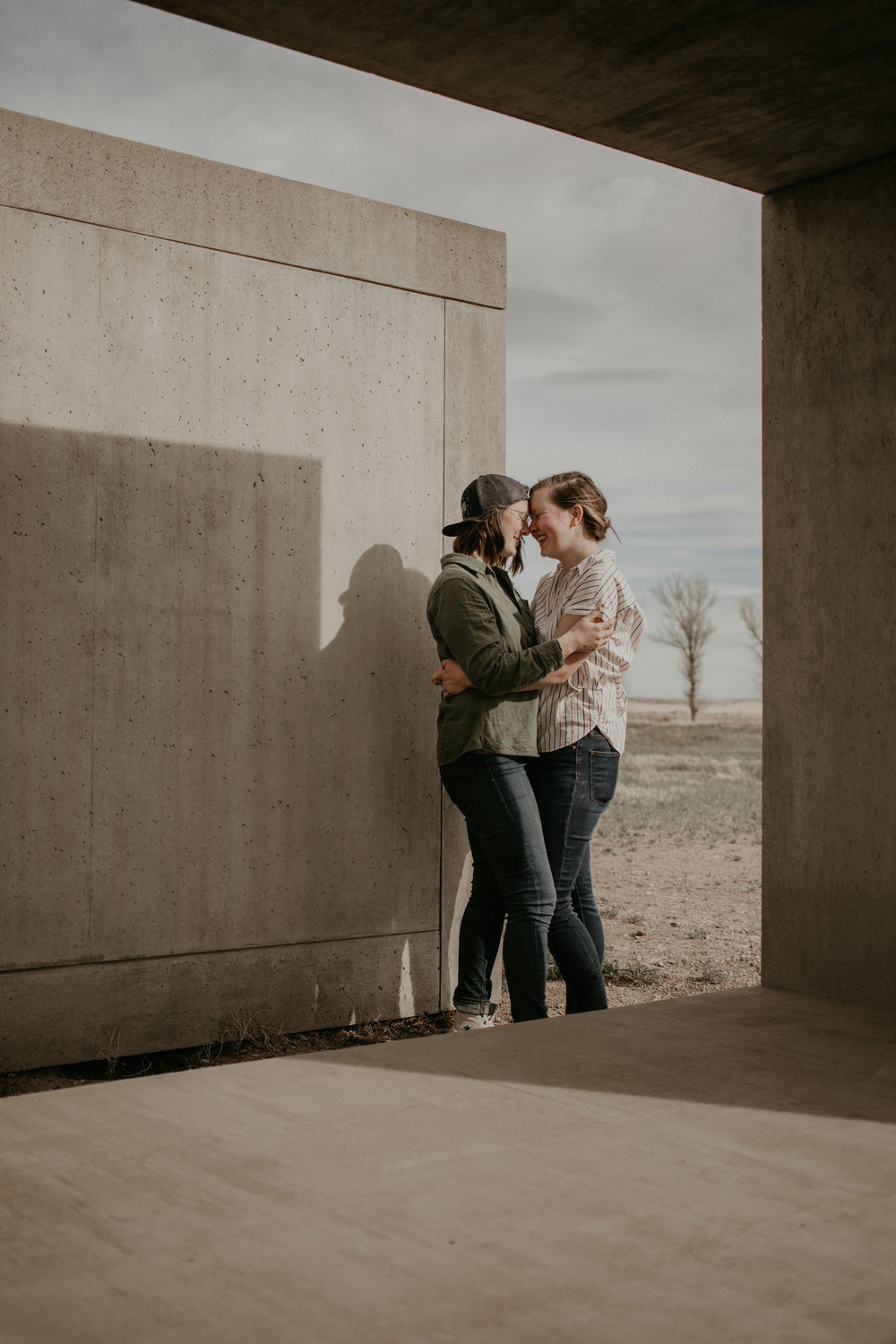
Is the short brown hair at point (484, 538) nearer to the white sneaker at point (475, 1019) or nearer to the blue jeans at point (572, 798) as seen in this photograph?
the blue jeans at point (572, 798)

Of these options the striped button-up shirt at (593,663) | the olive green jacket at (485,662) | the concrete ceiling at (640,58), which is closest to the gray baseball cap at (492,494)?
the olive green jacket at (485,662)

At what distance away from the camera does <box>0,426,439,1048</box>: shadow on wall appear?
400 centimetres

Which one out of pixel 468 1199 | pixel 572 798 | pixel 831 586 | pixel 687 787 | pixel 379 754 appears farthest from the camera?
pixel 687 787

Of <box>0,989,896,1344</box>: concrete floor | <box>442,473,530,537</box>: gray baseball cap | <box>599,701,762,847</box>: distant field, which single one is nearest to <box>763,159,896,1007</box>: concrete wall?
<box>0,989,896,1344</box>: concrete floor

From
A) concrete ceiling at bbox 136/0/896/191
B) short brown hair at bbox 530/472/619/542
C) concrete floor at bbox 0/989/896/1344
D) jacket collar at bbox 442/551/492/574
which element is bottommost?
concrete floor at bbox 0/989/896/1344

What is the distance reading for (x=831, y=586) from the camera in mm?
3297

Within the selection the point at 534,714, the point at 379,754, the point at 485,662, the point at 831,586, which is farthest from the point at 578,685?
the point at 379,754

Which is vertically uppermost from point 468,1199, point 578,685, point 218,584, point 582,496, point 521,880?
point 582,496

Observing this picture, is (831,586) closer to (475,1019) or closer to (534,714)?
(534,714)

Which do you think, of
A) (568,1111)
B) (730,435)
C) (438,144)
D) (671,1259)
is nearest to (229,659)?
(568,1111)

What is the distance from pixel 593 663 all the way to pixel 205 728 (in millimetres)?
1424

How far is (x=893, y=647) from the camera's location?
10.3 ft

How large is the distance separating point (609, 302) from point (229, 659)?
58.4 meters

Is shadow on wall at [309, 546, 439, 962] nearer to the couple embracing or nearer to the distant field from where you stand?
the couple embracing
